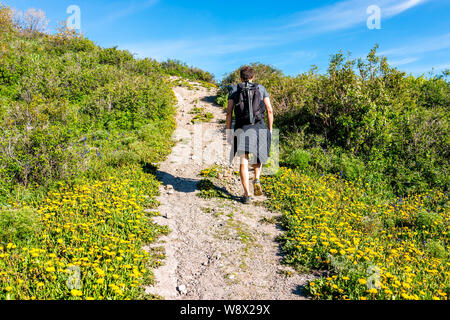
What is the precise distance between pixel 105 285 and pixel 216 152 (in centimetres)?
822

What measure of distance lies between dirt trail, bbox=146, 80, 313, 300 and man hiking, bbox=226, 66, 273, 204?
3.60ft

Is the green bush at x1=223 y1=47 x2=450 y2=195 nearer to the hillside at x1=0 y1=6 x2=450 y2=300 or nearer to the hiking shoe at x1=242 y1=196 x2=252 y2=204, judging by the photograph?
the hillside at x1=0 y1=6 x2=450 y2=300

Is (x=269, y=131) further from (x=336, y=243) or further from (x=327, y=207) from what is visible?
(x=336, y=243)

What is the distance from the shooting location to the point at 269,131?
691 centimetres

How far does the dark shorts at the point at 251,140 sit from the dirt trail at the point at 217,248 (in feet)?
4.56

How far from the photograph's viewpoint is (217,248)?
514cm

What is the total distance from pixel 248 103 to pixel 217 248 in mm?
3259

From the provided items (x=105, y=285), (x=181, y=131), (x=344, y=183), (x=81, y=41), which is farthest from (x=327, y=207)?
(x=81, y=41)

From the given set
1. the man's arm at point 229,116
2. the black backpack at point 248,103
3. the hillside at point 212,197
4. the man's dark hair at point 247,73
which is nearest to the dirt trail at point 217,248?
the hillside at point 212,197

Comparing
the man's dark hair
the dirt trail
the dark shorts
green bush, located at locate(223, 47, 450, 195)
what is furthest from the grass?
the man's dark hair

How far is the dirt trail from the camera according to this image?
4035 mm

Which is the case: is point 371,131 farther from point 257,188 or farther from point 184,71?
point 184,71

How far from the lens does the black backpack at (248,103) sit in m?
6.43

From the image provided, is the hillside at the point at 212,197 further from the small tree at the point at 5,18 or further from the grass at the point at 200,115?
the small tree at the point at 5,18
